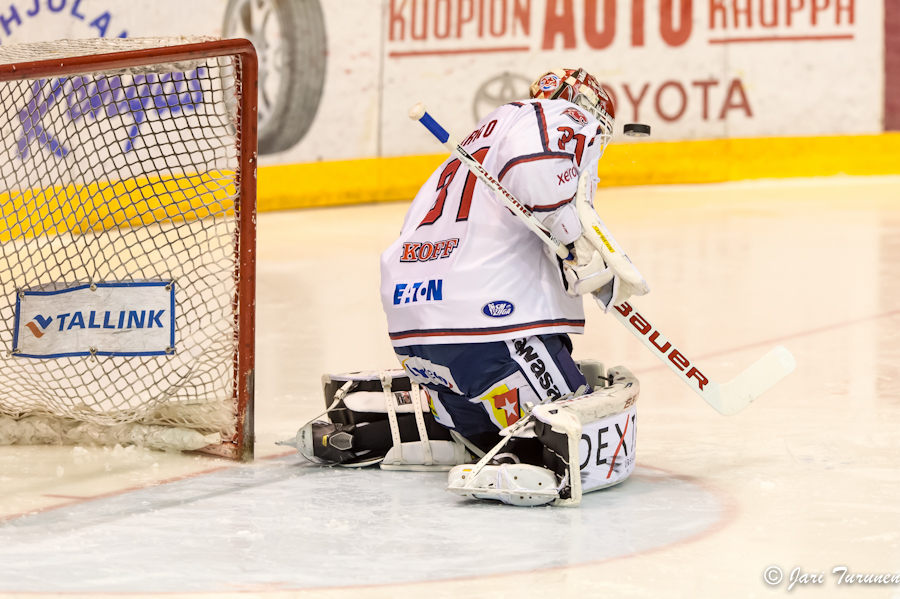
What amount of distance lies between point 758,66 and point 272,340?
586 centimetres

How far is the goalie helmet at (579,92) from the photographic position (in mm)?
2936

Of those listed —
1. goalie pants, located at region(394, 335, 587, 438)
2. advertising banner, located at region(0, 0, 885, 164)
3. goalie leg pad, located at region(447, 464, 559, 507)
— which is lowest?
goalie leg pad, located at region(447, 464, 559, 507)

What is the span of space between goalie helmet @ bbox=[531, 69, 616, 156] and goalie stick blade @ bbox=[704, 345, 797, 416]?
0.62 meters

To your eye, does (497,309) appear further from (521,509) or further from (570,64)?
(570,64)

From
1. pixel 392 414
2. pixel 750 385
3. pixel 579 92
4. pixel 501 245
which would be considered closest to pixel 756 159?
pixel 750 385

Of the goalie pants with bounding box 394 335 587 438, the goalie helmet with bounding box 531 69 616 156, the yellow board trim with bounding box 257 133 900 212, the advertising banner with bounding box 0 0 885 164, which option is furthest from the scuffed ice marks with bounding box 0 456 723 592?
the yellow board trim with bounding box 257 133 900 212

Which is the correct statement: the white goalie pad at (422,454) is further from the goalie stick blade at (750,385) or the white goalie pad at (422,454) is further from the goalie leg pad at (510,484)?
the goalie stick blade at (750,385)

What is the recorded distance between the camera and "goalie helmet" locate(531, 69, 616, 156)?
2936 mm

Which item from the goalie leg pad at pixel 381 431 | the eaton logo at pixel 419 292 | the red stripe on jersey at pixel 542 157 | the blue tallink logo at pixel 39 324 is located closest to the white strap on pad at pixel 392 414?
the goalie leg pad at pixel 381 431

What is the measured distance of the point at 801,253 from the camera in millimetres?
6535

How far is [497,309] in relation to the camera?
2719mm

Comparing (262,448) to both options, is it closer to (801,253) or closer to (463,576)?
(463,576)

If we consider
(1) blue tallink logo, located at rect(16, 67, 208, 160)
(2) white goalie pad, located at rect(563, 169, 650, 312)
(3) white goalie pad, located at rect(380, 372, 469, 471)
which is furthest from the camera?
(1) blue tallink logo, located at rect(16, 67, 208, 160)

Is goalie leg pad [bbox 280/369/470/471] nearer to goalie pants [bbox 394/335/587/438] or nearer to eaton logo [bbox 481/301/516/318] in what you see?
goalie pants [bbox 394/335/587/438]
